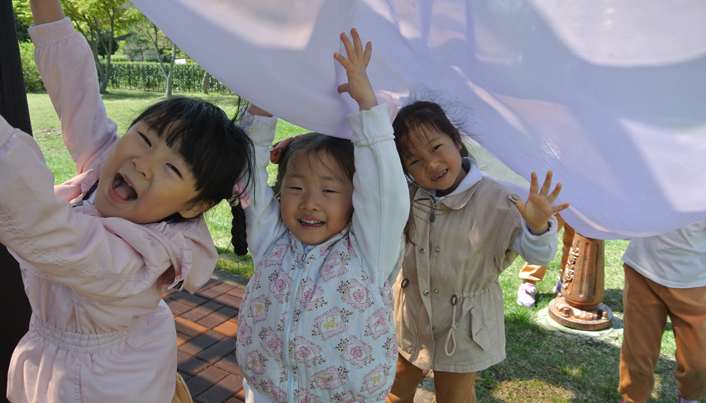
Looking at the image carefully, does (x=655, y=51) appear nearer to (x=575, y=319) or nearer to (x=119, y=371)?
(x=119, y=371)

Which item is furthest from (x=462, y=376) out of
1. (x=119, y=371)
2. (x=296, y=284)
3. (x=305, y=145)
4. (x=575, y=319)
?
(x=575, y=319)

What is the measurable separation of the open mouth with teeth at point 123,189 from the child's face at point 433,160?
0.97m

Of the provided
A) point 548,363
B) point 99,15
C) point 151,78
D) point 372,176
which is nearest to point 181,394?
point 372,176

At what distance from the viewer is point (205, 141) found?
4.66 ft

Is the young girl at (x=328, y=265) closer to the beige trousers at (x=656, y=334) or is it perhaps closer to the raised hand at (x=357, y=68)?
the raised hand at (x=357, y=68)

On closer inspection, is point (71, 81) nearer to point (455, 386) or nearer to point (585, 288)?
point (455, 386)

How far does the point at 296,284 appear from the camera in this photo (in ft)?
5.04

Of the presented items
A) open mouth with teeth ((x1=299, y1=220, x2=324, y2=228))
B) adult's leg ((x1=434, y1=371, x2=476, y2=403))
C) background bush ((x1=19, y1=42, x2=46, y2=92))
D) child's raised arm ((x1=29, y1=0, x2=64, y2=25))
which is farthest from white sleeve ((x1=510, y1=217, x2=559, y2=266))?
background bush ((x1=19, y1=42, x2=46, y2=92))

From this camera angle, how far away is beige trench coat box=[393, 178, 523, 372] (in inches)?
80.4

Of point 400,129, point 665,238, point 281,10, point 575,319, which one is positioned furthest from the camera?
point 575,319

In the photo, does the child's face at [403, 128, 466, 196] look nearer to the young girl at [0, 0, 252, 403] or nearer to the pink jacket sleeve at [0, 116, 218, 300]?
the young girl at [0, 0, 252, 403]

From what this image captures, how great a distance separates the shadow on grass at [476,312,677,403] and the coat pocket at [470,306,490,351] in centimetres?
96

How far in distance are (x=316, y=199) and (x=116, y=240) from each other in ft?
1.91

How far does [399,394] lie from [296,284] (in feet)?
3.55
